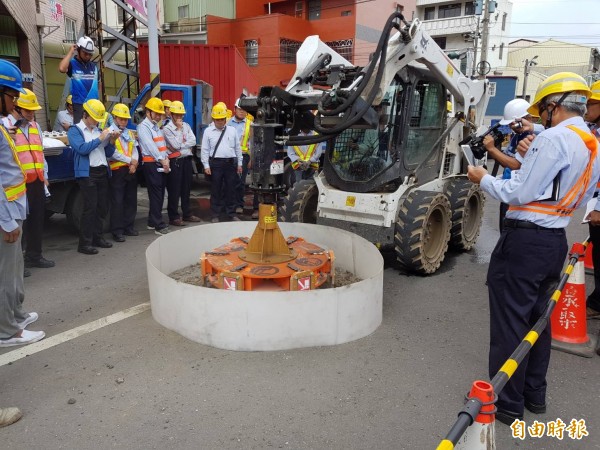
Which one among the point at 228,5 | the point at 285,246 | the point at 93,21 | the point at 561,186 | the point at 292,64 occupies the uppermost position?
the point at 228,5

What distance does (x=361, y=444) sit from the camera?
2762 mm

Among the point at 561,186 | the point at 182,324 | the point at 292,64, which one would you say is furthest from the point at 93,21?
the point at 292,64

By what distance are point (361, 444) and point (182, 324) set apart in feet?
6.06

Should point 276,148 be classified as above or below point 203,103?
below

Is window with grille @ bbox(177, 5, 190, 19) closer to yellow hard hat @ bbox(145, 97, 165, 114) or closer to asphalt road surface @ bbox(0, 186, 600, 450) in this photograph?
yellow hard hat @ bbox(145, 97, 165, 114)

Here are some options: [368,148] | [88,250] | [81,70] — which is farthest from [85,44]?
[368,148]

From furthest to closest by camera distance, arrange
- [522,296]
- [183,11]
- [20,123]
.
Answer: [183,11]
[20,123]
[522,296]

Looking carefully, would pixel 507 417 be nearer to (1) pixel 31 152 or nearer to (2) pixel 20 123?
(2) pixel 20 123

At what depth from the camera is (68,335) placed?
158 inches

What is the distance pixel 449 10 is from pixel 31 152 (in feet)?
147

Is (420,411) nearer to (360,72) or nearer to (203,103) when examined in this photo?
(360,72)

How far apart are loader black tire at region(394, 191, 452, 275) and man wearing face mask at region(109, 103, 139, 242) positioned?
13.0 feet

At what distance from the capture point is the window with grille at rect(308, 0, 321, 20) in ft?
96.8

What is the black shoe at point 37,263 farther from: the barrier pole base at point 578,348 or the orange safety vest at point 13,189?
the barrier pole base at point 578,348
